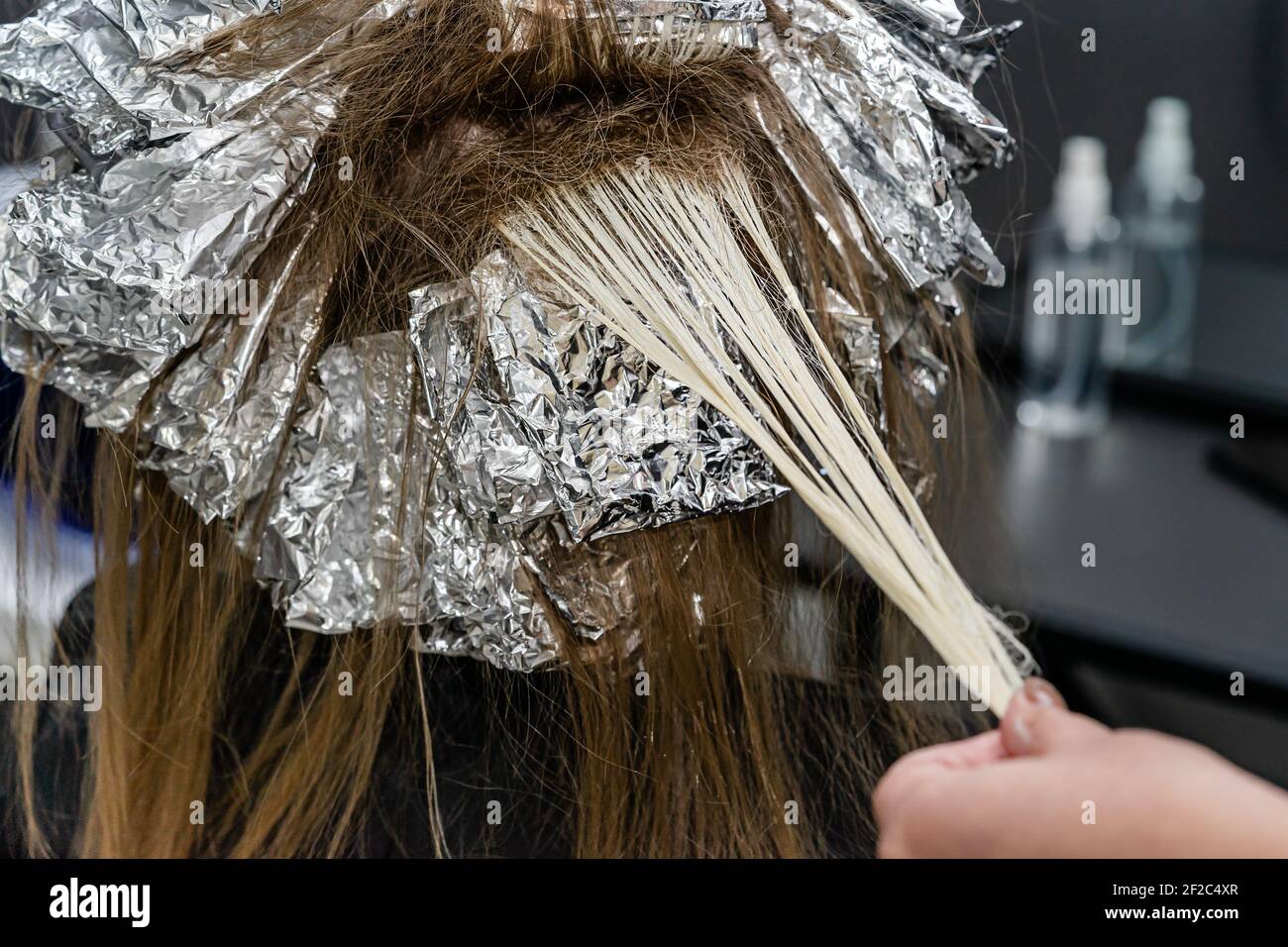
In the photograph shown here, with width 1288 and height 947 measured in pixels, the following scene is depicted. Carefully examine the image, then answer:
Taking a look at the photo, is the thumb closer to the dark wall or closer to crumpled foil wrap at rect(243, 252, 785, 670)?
crumpled foil wrap at rect(243, 252, 785, 670)

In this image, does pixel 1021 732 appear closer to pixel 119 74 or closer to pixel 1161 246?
pixel 119 74

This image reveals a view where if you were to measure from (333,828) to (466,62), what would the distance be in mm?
477

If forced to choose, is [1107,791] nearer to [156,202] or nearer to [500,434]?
[500,434]

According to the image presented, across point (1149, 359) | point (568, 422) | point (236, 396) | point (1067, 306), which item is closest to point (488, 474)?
point (568, 422)

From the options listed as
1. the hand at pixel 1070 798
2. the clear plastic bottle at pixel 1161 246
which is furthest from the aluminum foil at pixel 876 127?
the clear plastic bottle at pixel 1161 246

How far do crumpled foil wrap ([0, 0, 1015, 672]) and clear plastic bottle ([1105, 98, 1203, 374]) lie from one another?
→ 615 millimetres

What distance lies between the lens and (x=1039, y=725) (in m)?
0.37

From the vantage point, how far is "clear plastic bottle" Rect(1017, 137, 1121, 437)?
1.02 m

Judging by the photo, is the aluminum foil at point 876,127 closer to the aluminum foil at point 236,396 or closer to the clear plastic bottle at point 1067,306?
the aluminum foil at point 236,396

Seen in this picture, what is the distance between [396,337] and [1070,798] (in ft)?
1.32

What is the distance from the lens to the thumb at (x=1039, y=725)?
37 centimetres

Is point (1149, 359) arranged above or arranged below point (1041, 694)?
above

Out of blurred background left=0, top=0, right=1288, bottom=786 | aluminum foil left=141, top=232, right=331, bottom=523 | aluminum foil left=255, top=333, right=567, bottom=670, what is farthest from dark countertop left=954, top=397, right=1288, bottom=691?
aluminum foil left=141, top=232, right=331, bottom=523

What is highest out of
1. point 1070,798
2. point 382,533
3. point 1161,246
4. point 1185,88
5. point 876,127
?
point 1185,88
